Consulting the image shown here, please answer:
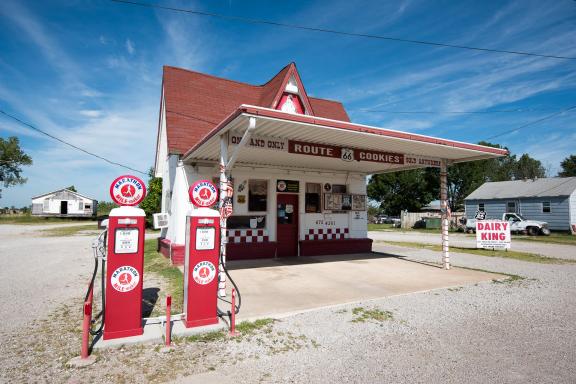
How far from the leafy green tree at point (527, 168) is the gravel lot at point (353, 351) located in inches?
2697

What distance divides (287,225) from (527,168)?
69285 mm

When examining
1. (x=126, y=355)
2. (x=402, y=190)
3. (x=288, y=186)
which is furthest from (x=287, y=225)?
(x=402, y=190)

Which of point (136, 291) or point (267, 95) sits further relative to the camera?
point (267, 95)

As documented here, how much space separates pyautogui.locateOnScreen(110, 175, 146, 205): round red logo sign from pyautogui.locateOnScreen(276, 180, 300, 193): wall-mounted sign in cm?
658

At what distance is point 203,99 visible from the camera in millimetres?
13016

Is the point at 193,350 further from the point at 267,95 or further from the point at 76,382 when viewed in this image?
the point at 267,95

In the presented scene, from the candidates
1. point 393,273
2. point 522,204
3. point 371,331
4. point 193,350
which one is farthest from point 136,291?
point 522,204

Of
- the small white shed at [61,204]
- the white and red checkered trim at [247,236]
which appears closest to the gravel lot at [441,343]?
the white and red checkered trim at [247,236]

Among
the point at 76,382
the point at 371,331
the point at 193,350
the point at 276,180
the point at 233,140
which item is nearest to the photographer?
the point at 76,382

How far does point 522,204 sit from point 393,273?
27686mm

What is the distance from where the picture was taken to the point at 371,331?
464cm

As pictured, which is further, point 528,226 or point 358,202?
point 528,226

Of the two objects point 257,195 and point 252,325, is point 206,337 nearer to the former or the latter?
point 252,325

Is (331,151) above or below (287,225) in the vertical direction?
above
